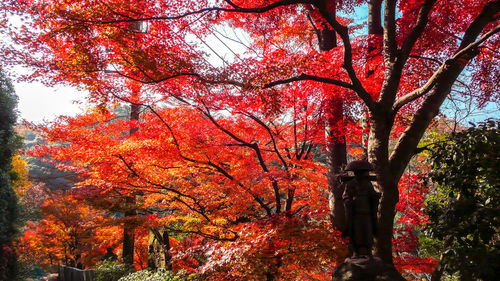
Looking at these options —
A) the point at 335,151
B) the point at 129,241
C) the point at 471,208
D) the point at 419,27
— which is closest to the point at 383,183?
the point at 471,208

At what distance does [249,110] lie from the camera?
6.82 metres

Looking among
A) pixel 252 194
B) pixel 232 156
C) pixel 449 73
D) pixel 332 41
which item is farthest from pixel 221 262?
pixel 332 41

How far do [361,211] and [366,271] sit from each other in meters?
0.71

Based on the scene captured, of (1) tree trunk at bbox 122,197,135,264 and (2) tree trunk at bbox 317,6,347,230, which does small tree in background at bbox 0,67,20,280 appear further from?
(2) tree trunk at bbox 317,6,347,230

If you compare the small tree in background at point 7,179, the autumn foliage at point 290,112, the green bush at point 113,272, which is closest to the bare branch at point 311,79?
the autumn foliage at point 290,112

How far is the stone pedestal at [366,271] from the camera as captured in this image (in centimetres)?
332

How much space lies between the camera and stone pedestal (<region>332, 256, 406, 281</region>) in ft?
10.9

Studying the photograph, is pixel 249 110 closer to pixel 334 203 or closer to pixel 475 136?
pixel 334 203

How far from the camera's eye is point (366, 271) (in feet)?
10.9

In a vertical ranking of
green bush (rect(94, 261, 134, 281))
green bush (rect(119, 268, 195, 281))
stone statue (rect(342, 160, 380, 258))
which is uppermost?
stone statue (rect(342, 160, 380, 258))

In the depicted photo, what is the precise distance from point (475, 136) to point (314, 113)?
391cm

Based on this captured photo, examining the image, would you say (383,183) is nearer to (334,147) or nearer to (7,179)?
(334,147)

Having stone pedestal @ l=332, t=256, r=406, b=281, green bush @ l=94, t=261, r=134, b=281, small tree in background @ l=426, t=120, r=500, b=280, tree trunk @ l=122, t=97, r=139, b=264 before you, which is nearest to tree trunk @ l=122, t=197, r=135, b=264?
tree trunk @ l=122, t=97, r=139, b=264

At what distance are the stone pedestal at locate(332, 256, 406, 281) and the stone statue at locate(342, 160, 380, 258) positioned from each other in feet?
0.42
